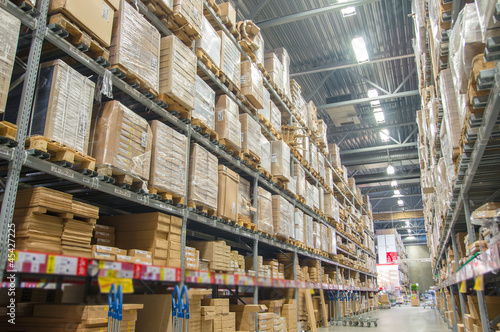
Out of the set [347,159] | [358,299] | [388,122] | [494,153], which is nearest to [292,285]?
[494,153]

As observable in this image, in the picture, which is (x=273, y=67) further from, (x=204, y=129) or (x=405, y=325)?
(x=405, y=325)

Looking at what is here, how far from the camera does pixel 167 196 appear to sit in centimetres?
494

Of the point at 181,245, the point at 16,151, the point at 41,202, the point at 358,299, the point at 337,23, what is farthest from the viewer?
the point at 358,299

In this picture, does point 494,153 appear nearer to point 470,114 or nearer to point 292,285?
point 470,114

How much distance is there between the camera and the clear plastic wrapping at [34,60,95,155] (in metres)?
3.59

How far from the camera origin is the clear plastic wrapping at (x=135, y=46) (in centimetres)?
447

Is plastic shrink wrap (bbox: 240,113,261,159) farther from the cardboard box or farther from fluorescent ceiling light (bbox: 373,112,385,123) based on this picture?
fluorescent ceiling light (bbox: 373,112,385,123)

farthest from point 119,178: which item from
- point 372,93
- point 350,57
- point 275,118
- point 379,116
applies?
point 379,116

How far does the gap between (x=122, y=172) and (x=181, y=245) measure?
1.41m

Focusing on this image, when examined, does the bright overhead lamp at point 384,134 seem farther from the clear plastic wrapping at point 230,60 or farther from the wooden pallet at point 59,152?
the wooden pallet at point 59,152

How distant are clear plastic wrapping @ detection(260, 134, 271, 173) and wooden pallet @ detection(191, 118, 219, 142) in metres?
1.95

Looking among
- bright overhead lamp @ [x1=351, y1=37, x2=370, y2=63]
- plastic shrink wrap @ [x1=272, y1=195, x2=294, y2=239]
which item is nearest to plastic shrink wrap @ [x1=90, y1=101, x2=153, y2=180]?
plastic shrink wrap @ [x1=272, y1=195, x2=294, y2=239]

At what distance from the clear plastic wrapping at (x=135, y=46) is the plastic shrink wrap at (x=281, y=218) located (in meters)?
4.32

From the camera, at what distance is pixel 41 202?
3418 millimetres
